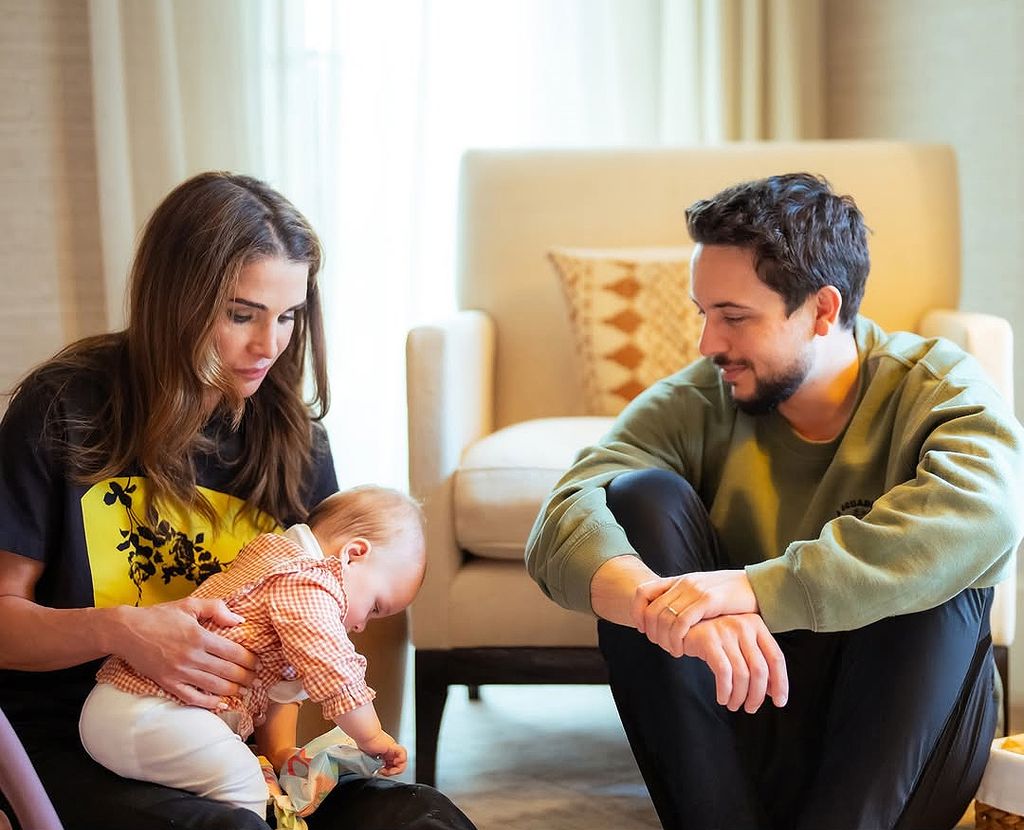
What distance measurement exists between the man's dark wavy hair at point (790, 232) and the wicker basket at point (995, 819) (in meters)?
0.57

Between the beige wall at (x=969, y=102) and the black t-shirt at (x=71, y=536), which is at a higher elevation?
the beige wall at (x=969, y=102)

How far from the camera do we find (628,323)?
7.32 feet

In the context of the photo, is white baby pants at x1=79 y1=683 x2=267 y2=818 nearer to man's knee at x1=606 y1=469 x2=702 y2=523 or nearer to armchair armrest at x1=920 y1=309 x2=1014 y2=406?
man's knee at x1=606 y1=469 x2=702 y2=523

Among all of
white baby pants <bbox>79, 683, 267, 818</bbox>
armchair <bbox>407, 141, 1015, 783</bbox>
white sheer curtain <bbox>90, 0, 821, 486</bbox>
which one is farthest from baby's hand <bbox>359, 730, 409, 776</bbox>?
white sheer curtain <bbox>90, 0, 821, 486</bbox>

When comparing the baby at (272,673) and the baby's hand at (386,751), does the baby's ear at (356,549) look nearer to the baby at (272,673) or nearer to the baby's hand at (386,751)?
the baby at (272,673)

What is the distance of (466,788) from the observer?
1887 mm

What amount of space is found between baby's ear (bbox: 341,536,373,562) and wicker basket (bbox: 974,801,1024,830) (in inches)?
28.2

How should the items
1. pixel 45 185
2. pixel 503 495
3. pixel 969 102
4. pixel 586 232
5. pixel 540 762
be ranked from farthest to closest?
pixel 45 185 < pixel 969 102 < pixel 586 232 < pixel 540 762 < pixel 503 495

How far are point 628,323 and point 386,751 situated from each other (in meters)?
1.14

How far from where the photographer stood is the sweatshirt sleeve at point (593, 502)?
137cm

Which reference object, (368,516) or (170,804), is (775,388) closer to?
(368,516)

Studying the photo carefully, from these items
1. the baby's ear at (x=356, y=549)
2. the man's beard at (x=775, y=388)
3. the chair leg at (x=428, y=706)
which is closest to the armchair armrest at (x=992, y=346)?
the man's beard at (x=775, y=388)

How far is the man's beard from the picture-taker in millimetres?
1474

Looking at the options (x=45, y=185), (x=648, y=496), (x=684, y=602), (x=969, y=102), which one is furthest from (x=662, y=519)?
(x=45, y=185)
